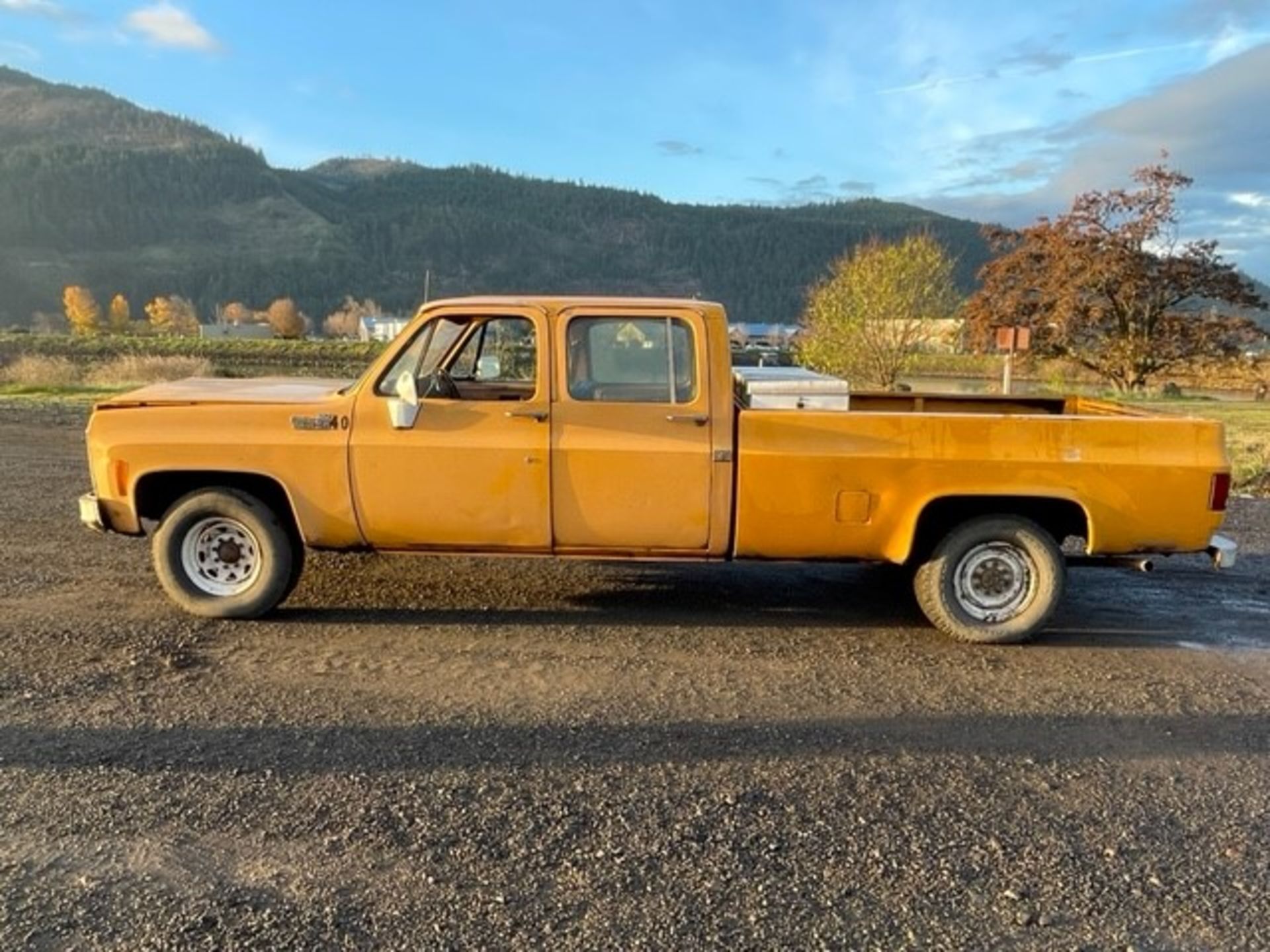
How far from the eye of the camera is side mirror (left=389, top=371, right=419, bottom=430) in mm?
5312

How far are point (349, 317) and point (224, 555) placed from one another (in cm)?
12430

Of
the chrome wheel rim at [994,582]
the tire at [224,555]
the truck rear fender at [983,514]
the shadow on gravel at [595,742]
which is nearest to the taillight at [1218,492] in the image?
the truck rear fender at [983,514]

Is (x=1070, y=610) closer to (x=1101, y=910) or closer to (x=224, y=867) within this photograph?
(x=1101, y=910)

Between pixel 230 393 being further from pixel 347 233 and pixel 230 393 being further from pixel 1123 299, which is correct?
pixel 347 233

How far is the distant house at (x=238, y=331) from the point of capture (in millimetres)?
97600

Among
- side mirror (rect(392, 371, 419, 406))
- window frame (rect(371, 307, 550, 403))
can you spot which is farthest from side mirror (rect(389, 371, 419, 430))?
window frame (rect(371, 307, 550, 403))

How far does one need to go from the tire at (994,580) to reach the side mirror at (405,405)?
3.20m

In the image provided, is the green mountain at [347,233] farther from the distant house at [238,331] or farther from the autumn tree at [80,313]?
the distant house at [238,331]

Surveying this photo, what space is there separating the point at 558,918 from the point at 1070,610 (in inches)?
186

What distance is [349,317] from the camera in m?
123

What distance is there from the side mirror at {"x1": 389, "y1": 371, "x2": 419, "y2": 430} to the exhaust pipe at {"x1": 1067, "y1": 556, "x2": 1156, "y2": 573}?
409 centimetres

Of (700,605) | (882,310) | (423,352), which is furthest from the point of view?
(882,310)

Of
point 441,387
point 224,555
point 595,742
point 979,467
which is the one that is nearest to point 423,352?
point 441,387

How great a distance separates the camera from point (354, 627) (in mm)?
5508
